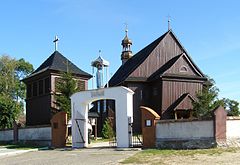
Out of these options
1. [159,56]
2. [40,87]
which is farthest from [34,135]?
[159,56]

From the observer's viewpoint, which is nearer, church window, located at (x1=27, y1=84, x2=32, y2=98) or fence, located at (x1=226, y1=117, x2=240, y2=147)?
fence, located at (x1=226, y1=117, x2=240, y2=147)

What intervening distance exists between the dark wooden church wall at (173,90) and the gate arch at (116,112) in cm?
1270

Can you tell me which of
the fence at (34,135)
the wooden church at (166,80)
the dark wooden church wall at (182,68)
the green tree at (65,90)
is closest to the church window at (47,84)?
the green tree at (65,90)

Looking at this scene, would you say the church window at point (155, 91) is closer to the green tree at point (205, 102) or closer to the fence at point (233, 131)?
the green tree at point (205, 102)

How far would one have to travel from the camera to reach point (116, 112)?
2428cm

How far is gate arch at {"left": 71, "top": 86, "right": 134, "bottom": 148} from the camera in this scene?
78.1ft

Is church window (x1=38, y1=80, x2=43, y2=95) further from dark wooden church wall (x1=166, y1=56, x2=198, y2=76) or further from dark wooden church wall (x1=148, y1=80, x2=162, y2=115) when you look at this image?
dark wooden church wall (x1=166, y1=56, x2=198, y2=76)

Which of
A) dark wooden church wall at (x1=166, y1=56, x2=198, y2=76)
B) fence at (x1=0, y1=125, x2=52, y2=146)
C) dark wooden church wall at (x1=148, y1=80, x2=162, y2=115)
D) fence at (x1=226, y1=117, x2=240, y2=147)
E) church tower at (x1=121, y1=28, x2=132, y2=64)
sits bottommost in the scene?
fence at (x1=0, y1=125, x2=52, y2=146)

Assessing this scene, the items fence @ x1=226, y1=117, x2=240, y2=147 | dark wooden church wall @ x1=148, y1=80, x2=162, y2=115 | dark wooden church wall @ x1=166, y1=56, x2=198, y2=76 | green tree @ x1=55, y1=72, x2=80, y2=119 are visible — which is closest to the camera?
fence @ x1=226, y1=117, x2=240, y2=147

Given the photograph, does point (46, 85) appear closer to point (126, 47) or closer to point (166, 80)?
point (166, 80)

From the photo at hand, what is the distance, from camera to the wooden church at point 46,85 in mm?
38594

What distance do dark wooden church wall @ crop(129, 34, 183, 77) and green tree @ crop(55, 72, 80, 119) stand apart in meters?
6.83

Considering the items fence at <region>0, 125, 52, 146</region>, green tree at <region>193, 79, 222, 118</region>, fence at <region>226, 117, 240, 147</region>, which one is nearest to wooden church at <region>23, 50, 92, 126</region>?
fence at <region>0, 125, 52, 146</region>

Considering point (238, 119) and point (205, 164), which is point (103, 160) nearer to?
point (205, 164)
